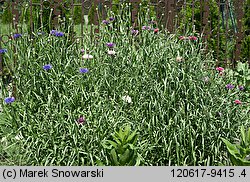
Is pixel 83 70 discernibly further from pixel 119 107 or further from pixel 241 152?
pixel 241 152

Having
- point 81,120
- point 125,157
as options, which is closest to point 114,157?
point 125,157

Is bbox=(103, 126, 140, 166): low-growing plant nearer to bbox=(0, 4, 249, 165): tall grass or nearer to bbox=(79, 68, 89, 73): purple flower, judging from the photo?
bbox=(0, 4, 249, 165): tall grass

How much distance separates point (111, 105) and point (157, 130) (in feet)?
1.43

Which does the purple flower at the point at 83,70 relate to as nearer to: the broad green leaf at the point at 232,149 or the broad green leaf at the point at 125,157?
the broad green leaf at the point at 125,157

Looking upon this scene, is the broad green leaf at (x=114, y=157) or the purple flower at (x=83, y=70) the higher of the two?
the purple flower at (x=83, y=70)

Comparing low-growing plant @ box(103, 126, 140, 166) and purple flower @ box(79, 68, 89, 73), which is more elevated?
purple flower @ box(79, 68, 89, 73)

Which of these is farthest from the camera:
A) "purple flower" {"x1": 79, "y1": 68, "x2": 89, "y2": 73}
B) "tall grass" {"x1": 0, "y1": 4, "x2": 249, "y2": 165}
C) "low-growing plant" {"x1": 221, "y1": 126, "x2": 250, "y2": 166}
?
"purple flower" {"x1": 79, "y1": 68, "x2": 89, "y2": 73}

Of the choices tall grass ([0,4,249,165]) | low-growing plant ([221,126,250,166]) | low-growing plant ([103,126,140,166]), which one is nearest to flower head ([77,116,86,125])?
tall grass ([0,4,249,165])

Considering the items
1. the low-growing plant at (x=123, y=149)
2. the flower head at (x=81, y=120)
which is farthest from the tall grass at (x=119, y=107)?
the low-growing plant at (x=123, y=149)

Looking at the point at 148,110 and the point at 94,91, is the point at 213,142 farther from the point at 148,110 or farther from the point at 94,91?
the point at 94,91

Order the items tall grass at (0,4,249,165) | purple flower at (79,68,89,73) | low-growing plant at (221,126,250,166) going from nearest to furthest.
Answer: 1. low-growing plant at (221,126,250,166)
2. tall grass at (0,4,249,165)
3. purple flower at (79,68,89,73)

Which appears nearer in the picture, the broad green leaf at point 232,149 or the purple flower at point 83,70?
the broad green leaf at point 232,149

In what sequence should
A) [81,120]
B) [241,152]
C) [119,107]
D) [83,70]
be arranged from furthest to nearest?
[119,107]
[83,70]
[81,120]
[241,152]

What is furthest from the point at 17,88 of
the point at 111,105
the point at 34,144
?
the point at 111,105
